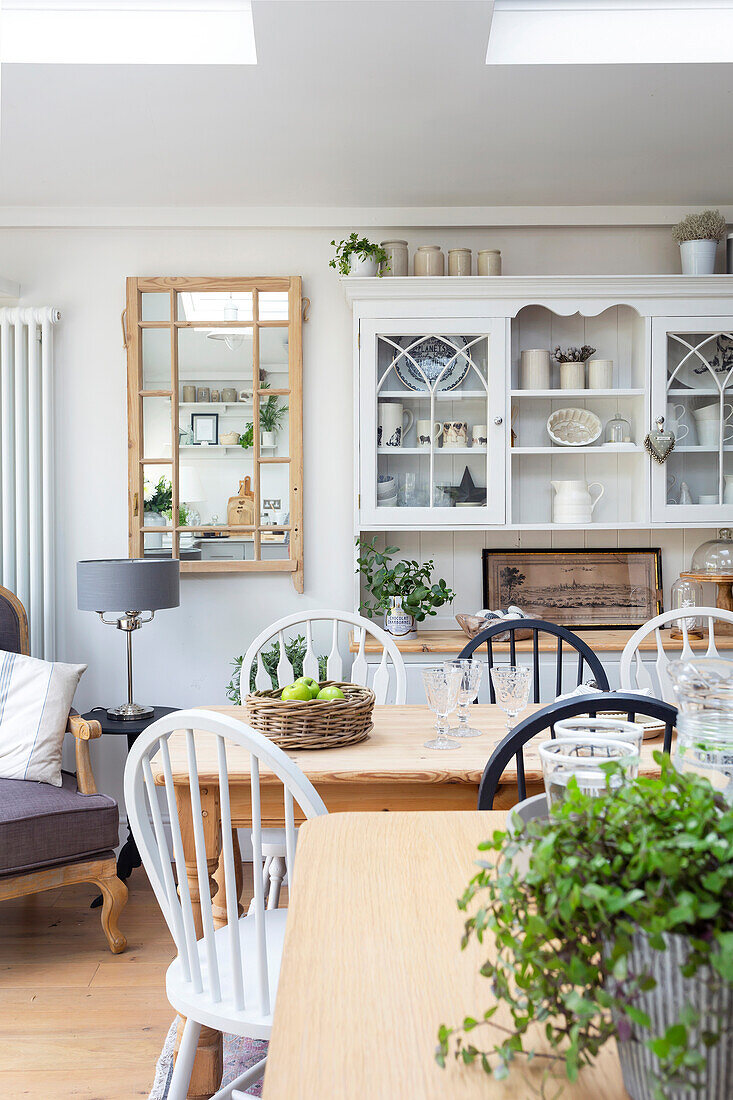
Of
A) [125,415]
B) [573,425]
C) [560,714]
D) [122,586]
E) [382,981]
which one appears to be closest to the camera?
[382,981]

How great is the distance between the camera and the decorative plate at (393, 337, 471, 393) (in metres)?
3.32

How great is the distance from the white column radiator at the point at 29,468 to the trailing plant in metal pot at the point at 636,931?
3243mm

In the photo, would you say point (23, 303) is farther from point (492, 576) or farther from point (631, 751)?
point (631, 751)

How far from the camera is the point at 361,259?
327 cm

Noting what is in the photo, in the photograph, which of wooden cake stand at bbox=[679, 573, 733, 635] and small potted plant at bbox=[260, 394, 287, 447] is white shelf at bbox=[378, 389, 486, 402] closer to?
small potted plant at bbox=[260, 394, 287, 447]

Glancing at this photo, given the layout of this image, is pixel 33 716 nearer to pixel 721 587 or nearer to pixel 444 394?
pixel 444 394

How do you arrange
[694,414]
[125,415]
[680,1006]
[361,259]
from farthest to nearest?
[125,415]
[694,414]
[361,259]
[680,1006]

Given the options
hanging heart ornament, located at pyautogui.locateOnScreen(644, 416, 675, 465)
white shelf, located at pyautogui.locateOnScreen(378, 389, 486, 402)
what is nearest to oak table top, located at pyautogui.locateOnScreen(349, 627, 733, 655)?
hanging heart ornament, located at pyautogui.locateOnScreen(644, 416, 675, 465)

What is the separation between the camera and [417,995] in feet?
2.17

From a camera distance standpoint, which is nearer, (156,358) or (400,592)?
(400,592)

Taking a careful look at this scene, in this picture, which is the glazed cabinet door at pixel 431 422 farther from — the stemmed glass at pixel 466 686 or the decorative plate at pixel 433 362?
the stemmed glass at pixel 466 686

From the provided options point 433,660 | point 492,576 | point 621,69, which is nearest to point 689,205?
point 621,69

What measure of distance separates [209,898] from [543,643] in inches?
76.3

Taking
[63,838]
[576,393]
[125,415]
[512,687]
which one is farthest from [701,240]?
[63,838]
